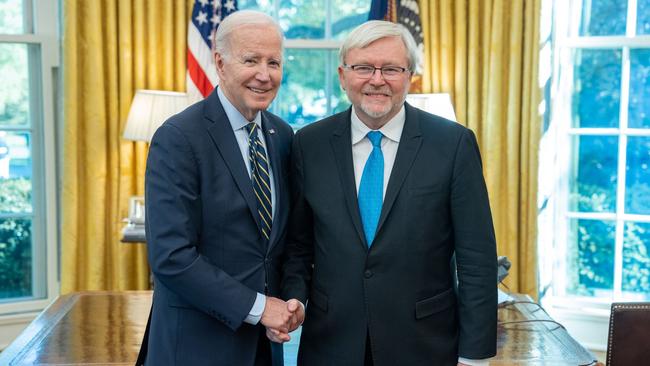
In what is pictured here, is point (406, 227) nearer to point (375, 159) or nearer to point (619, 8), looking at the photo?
point (375, 159)

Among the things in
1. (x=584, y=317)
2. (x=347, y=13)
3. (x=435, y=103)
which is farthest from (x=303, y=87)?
(x=584, y=317)

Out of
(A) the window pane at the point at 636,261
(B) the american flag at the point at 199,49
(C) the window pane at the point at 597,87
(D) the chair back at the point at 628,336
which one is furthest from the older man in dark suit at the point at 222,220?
(A) the window pane at the point at 636,261

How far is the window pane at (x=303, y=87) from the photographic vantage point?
14.3ft

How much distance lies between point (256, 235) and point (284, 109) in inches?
106

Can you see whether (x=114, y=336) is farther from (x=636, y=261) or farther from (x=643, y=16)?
(x=643, y=16)

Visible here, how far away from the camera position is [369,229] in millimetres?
1803

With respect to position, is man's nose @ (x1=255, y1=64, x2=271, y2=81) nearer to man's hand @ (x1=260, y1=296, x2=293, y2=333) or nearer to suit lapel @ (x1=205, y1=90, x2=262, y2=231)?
suit lapel @ (x1=205, y1=90, x2=262, y2=231)

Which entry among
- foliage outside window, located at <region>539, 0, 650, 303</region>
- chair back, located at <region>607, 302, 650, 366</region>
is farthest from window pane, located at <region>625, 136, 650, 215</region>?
chair back, located at <region>607, 302, 650, 366</region>

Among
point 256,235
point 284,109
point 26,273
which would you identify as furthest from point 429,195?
point 26,273

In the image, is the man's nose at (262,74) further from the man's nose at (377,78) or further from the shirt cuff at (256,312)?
the shirt cuff at (256,312)

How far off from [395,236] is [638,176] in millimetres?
2764

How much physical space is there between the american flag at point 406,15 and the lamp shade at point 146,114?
127cm

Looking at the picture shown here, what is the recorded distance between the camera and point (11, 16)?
157 inches

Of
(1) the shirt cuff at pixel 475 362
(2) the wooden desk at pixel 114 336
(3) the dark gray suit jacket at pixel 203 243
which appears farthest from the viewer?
(2) the wooden desk at pixel 114 336
